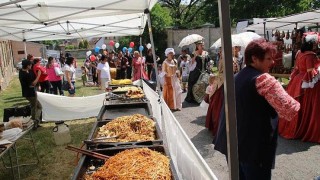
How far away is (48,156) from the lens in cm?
582

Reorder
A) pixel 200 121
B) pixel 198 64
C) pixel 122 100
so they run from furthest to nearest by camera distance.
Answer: pixel 198 64 → pixel 200 121 → pixel 122 100

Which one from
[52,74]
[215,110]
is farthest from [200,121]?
[52,74]

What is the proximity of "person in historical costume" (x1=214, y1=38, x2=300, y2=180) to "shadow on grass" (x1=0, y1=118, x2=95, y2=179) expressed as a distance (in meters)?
3.32

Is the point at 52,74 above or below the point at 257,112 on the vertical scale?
above

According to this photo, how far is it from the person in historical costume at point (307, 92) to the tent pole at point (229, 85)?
4.23m

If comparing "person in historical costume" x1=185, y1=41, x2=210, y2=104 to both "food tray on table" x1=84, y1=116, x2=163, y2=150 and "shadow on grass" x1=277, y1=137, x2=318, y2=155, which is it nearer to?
"shadow on grass" x1=277, y1=137, x2=318, y2=155

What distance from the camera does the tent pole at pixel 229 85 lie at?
1354mm

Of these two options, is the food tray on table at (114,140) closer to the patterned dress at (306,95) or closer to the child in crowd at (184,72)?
the patterned dress at (306,95)

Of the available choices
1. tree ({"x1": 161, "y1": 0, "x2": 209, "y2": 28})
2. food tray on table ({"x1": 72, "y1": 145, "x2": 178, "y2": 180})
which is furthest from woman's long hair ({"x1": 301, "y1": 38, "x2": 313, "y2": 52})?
tree ({"x1": 161, "y1": 0, "x2": 209, "y2": 28})

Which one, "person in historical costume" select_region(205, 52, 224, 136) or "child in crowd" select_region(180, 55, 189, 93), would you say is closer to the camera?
"person in historical costume" select_region(205, 52, 224, 136)

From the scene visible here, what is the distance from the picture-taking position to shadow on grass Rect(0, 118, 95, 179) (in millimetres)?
5023

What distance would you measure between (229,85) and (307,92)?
4614 millimetres

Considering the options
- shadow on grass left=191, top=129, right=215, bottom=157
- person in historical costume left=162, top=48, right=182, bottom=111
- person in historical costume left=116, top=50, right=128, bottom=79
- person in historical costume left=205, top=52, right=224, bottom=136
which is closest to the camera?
shadow on grass left=191, top=129, right=215, bottom=157

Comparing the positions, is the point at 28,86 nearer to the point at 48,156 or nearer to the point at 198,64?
the point at 48,156
